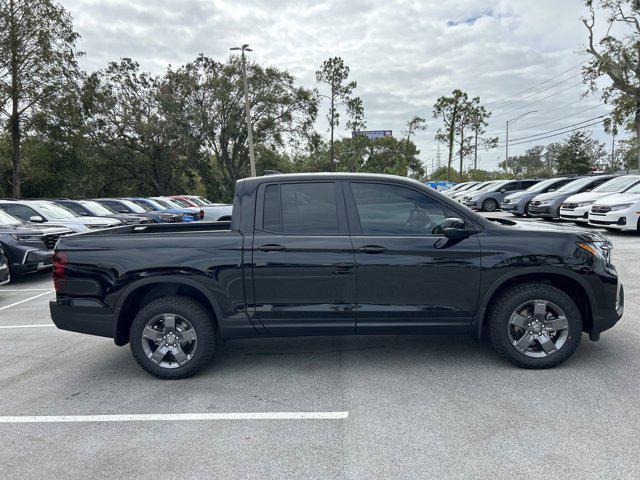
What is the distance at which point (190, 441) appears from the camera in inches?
124

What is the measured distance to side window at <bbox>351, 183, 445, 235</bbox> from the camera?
13.6ft

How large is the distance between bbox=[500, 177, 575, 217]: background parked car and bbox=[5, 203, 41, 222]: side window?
656 inches

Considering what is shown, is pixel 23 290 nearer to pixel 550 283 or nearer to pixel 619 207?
pixel 550 283

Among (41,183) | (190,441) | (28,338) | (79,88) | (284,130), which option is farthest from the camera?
(284,130)

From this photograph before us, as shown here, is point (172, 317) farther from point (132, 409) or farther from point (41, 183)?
point (41, 183)

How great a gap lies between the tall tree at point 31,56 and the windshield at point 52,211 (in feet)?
43.7

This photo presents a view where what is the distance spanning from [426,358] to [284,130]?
35.4m

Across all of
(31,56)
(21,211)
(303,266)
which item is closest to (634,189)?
(303,266)

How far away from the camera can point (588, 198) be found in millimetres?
14023

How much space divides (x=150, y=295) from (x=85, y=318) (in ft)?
1.90

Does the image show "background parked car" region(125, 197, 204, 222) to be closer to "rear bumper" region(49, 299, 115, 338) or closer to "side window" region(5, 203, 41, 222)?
"side window" region(5, 203, 41, 222)

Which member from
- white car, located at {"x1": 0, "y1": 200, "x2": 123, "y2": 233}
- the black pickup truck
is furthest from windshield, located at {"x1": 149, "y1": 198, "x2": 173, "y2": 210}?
the black pickup truck

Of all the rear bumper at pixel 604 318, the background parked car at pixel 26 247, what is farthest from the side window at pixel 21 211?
the rear bumper at pixel 604 318

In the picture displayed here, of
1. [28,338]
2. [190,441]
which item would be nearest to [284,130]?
[28,338]
